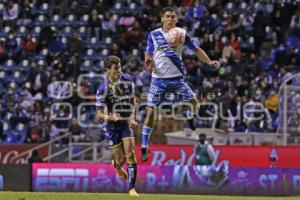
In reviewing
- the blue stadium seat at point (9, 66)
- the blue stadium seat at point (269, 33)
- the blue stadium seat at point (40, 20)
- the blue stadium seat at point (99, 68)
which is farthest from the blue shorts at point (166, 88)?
the blue stadium seat at point (40, 20)

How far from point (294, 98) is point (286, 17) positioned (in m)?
7.59

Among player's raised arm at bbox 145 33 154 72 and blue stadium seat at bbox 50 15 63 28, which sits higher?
blue stadium seat at bbox 50 15 63 28

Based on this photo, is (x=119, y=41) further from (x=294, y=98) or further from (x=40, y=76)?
(x=294, y=98)

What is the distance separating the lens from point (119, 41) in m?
35.3

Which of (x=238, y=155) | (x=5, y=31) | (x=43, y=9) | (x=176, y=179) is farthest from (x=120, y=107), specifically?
(x=43, y=9)

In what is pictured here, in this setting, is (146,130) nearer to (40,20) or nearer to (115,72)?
(115,72)

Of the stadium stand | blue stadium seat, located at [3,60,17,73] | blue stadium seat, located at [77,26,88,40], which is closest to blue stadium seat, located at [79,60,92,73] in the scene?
the stadium stand

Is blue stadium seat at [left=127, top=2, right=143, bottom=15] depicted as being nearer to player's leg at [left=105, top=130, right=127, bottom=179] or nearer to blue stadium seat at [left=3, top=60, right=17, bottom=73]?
blue stadium seat at [left=3, top=60, right=17, bottom=73]

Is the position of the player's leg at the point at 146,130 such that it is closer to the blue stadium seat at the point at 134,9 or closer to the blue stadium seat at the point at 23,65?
the blue stadium seat at the point at 23,65

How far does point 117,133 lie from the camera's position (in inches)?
674

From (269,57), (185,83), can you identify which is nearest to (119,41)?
(269,57)

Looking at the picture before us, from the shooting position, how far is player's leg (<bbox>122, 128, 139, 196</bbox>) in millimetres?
16734

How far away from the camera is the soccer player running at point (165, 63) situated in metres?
16.0

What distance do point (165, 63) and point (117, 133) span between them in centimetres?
187
